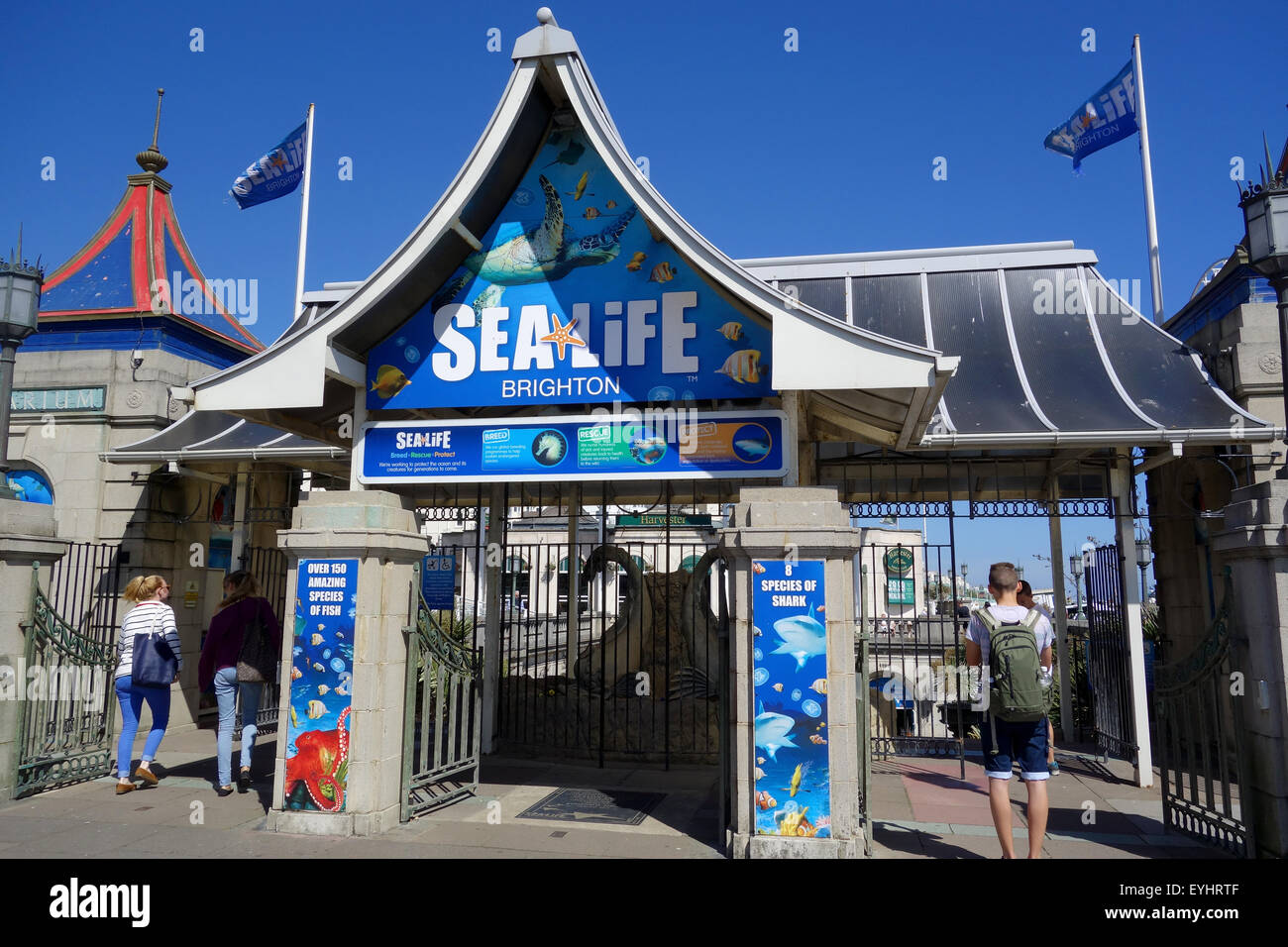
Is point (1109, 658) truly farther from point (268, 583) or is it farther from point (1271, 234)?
point (268, 583)

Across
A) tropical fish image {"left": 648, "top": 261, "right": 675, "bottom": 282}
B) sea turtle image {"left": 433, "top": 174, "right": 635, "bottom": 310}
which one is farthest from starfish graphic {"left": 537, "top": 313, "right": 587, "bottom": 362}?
tropical fish image {"left": 648, "top": 261, "right": 675, "bottom": 282}

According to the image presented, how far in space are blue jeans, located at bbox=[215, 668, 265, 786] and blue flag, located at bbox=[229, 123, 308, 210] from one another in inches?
483

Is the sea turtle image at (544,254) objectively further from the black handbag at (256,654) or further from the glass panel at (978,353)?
the glass panel at (978,353)

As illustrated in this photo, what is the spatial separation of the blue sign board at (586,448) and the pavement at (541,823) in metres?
3.01

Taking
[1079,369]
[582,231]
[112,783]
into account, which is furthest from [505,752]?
[1079,369]

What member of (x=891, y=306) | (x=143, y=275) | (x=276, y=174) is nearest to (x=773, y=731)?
(x=891, y=306)

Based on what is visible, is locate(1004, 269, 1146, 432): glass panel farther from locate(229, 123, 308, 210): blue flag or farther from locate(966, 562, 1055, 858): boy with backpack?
locate(229, 123, 308, 210): blue flag

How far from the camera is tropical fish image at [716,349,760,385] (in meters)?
7.88

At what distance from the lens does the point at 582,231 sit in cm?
841

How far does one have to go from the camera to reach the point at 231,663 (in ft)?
27.9

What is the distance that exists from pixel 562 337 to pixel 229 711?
4827mm

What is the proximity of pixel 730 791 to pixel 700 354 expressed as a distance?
3.76 metres

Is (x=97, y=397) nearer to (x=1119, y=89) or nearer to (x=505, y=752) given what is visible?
(x=505, y=752)

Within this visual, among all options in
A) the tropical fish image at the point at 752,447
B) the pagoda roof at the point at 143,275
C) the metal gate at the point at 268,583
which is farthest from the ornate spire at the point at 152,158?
the tropical fish image at the point at 752,447
